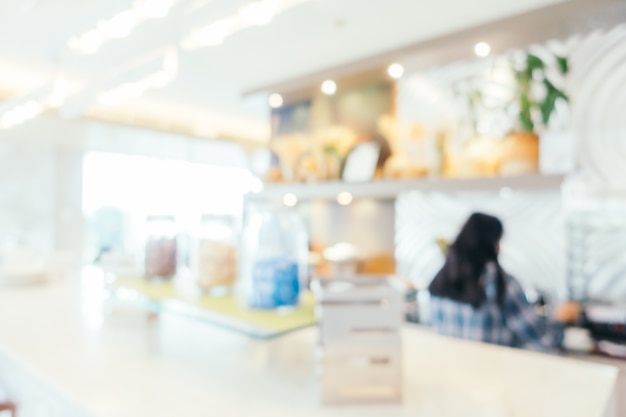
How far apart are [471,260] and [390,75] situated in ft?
4.17

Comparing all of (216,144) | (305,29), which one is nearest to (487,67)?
(305,29)

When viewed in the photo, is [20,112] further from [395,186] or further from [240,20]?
[395,186]

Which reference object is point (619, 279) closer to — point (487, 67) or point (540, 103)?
point (540, 103)

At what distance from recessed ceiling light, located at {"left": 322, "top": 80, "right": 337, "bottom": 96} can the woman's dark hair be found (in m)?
1.33

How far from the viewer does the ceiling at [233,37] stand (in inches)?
84.5

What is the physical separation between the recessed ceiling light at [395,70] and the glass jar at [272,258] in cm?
171

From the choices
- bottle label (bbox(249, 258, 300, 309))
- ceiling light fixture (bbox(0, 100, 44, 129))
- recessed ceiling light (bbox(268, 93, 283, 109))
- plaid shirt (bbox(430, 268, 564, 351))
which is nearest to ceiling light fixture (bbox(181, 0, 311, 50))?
bottle label (bbox(249, 258, 300, 309))

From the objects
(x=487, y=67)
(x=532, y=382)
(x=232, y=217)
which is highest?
(x=487, y=67)

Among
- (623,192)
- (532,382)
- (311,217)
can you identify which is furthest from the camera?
→ (311,217)

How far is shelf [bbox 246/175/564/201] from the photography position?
199 centimetres

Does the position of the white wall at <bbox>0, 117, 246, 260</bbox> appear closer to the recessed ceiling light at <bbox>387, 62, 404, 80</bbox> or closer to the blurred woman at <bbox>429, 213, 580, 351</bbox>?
the recessed ceiling light at <bbox>387, 62, 404, 80</bbox>

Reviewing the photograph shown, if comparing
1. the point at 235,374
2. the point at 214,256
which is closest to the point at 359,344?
the point at 235,374

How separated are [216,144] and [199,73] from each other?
93.9 inches

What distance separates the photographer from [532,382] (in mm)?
960
